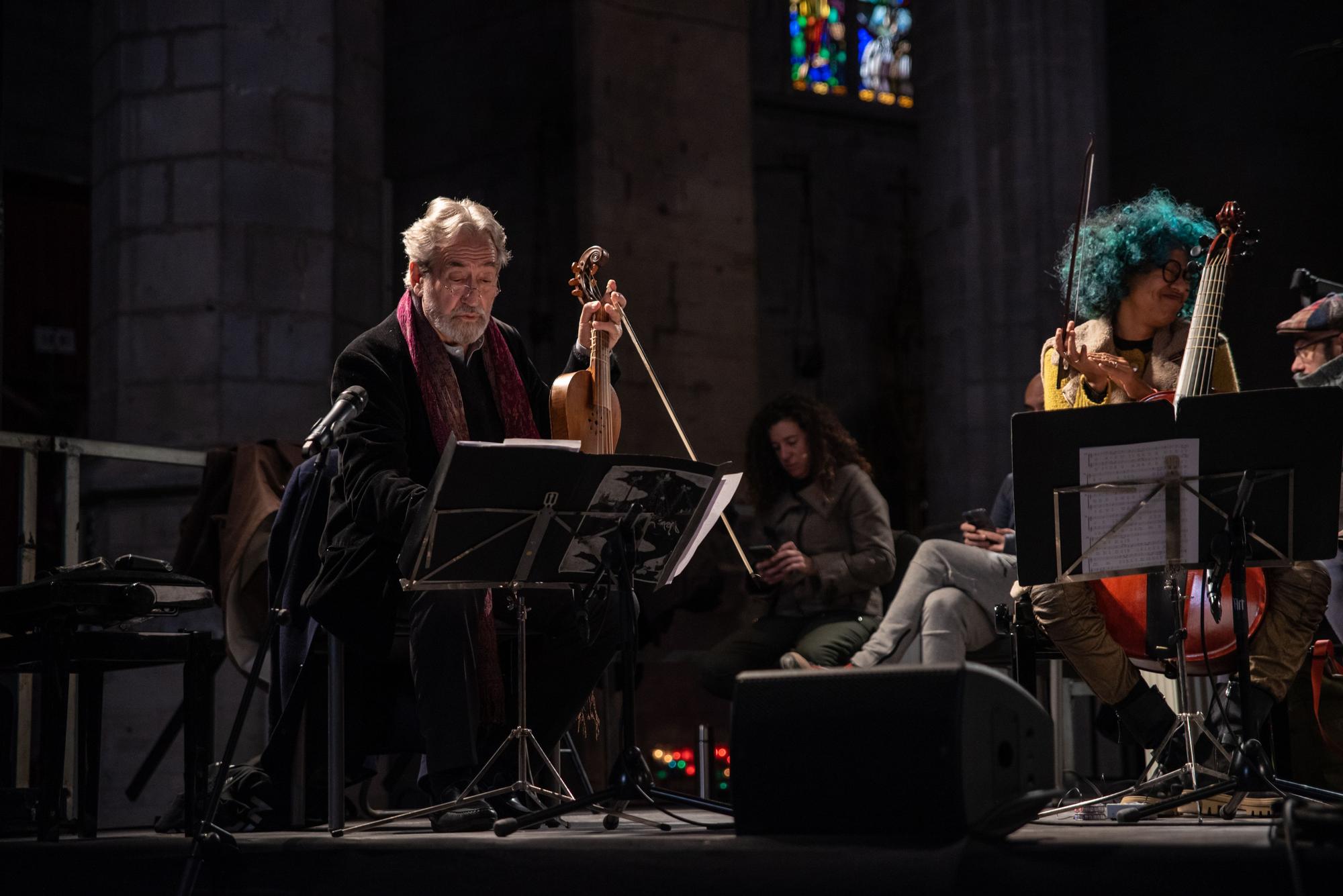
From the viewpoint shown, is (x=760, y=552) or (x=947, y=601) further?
(x=760, y=552)

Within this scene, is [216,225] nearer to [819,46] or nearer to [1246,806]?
[1246,806]

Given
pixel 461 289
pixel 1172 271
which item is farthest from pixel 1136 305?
pixel 461 289

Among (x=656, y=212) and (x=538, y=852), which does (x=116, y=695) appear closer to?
(x=538, y=852)

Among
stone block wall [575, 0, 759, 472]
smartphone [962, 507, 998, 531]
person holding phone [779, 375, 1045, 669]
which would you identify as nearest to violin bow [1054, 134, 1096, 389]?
person holding phone [779, 375, 1045, 669]

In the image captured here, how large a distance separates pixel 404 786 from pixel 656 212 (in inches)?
168

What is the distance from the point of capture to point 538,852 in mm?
3074

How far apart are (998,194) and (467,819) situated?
5.56 m

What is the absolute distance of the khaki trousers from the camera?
3707 millimetres

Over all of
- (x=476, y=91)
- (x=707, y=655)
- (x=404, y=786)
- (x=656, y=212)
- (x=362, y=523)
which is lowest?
(x=404, y=786)

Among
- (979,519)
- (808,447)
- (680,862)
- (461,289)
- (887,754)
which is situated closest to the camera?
(887,754)

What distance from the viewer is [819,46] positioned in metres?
14.0

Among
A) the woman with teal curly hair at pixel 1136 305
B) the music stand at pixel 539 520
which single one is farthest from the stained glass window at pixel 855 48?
the music stand at pixel 539 520

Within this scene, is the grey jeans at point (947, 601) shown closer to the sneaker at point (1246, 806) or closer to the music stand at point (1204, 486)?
the sneaker at point (1246, 806)

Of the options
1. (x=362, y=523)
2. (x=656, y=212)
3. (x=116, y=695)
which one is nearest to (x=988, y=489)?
(x=656, y=212)
